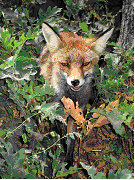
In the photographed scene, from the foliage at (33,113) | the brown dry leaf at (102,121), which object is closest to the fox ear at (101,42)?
the foliage at (33,113)

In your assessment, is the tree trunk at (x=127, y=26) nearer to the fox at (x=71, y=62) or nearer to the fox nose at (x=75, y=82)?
the fox at (x=71, y=62)

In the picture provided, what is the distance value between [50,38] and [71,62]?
29cm

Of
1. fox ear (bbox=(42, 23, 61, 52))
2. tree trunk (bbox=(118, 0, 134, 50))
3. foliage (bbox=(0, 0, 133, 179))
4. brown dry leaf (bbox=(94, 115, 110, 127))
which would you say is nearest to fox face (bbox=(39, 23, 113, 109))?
fox ear (bbox=(42, 23, 61, 52))

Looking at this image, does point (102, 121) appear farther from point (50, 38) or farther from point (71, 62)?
point (50, 38)

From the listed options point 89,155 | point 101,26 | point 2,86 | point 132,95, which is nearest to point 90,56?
point 132,95

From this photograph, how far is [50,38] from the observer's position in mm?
1817

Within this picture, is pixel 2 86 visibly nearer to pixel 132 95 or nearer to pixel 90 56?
pixel 90 56

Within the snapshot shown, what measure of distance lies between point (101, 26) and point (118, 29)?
40 centimetres

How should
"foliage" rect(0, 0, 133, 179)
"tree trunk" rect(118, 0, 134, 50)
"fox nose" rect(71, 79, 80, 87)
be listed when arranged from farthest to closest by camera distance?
1. "tree trunk" rect(118, 0, 134, 50)
2. "fox nose" rect(71, 79, 80, 87)
3. "foliage" rect(0, 0, 133, 179)

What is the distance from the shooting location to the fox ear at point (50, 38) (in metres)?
1.72

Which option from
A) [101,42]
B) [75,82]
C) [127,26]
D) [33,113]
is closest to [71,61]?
[75,82]

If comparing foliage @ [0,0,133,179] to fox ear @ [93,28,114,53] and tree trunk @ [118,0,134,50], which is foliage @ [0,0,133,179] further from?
tree trunk @ [118,0,134,50]

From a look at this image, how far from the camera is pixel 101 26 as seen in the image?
2.38 meters

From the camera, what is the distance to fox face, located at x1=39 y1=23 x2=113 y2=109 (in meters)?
1.78
